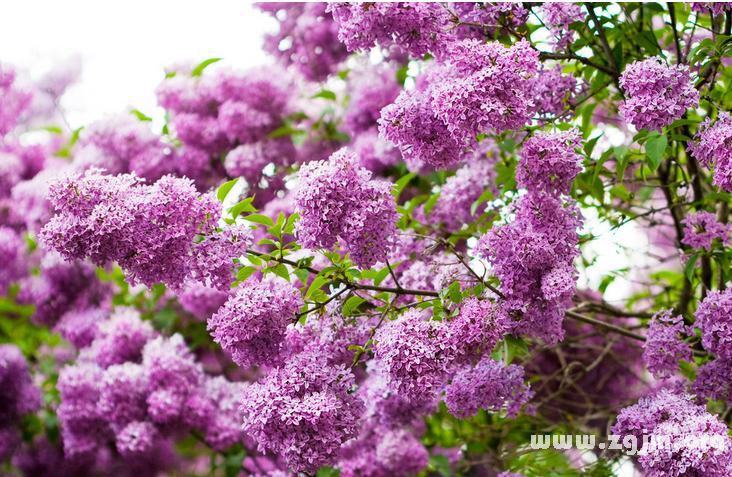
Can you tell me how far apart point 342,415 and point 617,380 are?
2385mm

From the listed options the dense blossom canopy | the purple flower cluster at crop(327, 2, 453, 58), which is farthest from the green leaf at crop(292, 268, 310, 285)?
the purple flower cluster at crop(327, 2, 453, 58)

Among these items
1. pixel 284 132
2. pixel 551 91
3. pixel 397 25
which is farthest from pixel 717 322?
pixel 284 132

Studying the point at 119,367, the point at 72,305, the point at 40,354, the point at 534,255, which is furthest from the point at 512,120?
the point at 40,354

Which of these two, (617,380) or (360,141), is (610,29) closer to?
(360,141)

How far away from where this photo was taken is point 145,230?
1828 mm

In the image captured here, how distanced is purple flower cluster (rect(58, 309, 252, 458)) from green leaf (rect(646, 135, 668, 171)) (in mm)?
1996

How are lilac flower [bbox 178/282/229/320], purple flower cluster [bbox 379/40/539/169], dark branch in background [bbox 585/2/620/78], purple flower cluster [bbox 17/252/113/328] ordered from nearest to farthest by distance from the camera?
purple flower cluster [bbox 379/40/539/169] < dark branch in background [bbox 585/2/620/78] < lilac flower [bbox 178/282/229/320] < purple flower cluster [bbox 17/252/113/328]

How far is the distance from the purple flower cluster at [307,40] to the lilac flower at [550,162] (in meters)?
1.88

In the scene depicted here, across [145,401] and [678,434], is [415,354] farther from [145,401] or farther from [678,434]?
[145,401]

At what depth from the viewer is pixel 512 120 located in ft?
5.99

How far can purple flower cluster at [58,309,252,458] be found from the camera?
3.09 m

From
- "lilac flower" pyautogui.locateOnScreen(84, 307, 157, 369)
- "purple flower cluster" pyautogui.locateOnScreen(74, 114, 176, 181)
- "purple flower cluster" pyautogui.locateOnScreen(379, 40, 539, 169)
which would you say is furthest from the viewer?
"purple flower cluster" pyautogui.locateOnScreen(74, 114, 176, 181)

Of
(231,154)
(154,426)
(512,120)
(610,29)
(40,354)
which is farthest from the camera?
(40,354)

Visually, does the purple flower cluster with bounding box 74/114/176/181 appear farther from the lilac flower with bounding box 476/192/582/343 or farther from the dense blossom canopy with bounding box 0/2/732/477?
the lilac flower with bounding box 476/192/582/343
